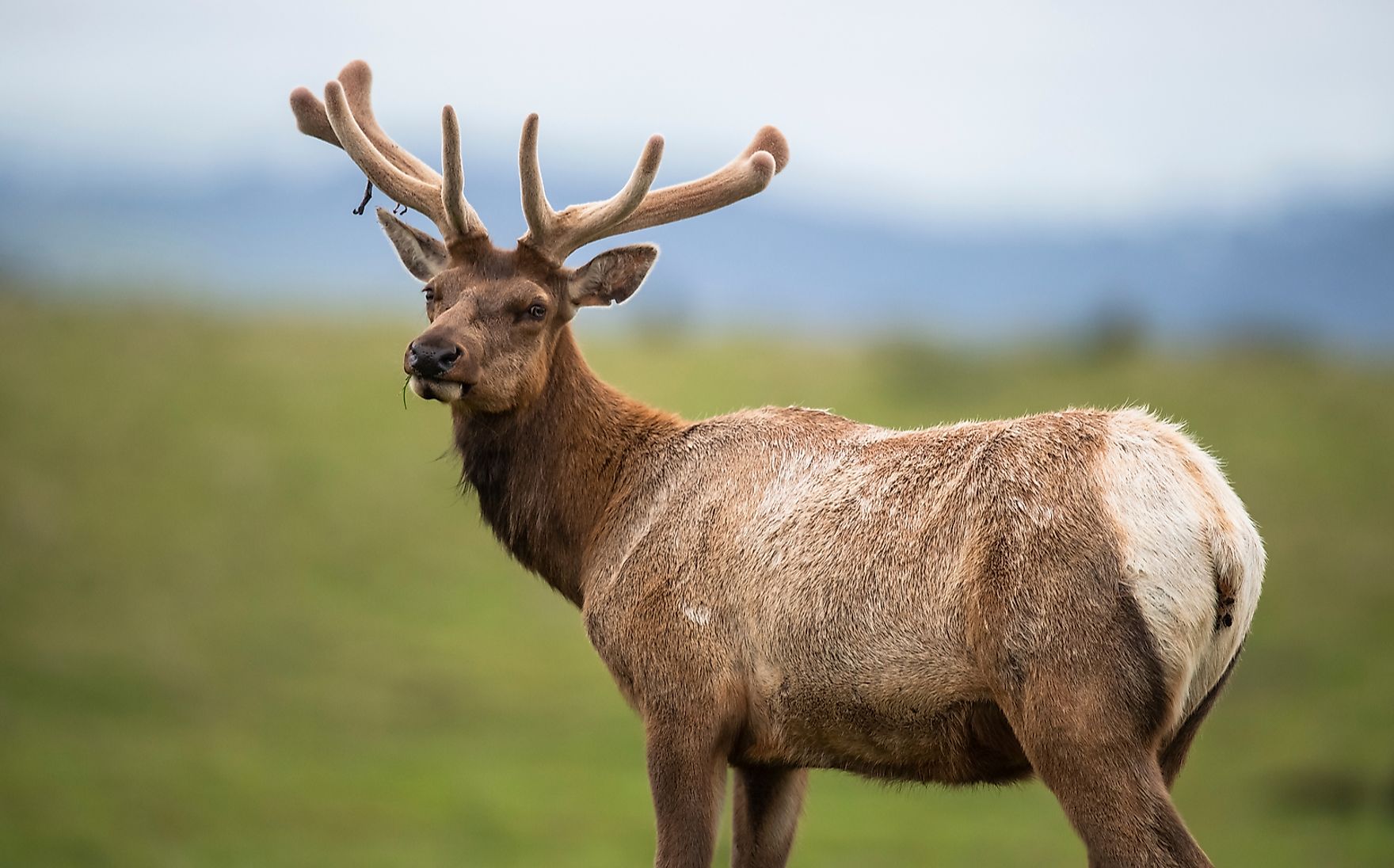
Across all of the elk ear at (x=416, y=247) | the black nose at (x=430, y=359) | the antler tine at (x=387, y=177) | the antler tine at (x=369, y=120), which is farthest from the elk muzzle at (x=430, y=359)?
the antler tine at (x=369, y=120)

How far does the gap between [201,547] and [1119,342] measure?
3979 cm

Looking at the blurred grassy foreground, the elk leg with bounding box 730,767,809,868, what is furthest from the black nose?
the blurred grassy foreground

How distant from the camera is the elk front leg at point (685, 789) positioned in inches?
345

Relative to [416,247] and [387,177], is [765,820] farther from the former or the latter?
[387,177]

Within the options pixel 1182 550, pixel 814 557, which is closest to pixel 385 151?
pixel 814 557

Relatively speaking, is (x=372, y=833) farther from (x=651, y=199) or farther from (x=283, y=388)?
(x=651, y=199)

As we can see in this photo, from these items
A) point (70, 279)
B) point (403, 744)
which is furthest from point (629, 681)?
point (70, 279)

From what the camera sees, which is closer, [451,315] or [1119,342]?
[451,315]

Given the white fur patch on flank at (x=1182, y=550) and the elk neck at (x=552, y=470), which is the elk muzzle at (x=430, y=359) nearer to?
the elk neck at (x=552, y=470)

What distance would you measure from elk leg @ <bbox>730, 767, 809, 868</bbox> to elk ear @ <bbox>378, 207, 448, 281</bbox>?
4.18 m

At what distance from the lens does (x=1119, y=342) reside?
67.4 meters

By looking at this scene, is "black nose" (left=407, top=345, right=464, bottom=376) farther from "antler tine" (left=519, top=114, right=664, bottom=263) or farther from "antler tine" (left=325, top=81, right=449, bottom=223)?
"antler tine" (left=325, top=81, right=449, bottom=223)

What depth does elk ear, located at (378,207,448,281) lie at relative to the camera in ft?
35.5

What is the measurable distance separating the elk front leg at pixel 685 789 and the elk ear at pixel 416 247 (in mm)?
3873
